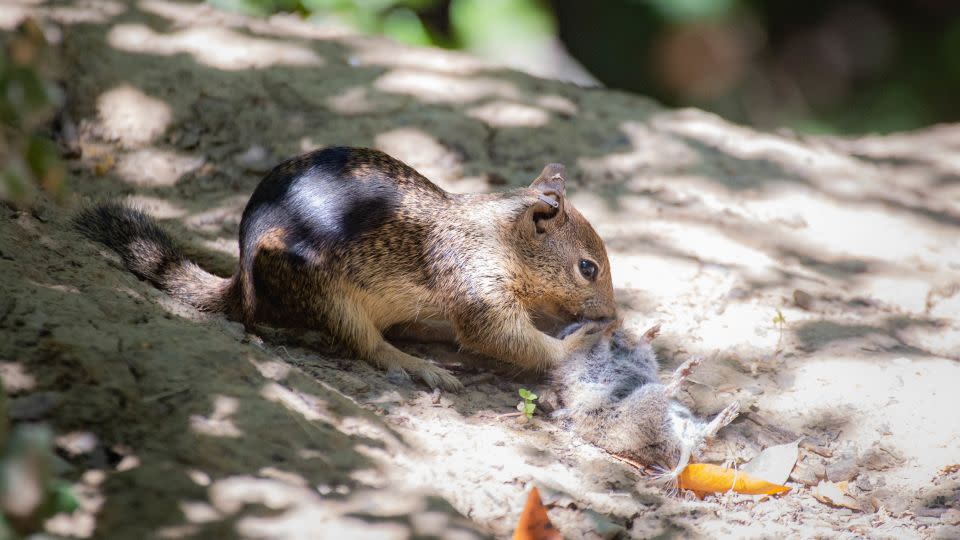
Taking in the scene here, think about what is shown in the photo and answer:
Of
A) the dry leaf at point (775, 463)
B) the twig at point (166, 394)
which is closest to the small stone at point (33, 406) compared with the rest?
the twig at point (166, 394)

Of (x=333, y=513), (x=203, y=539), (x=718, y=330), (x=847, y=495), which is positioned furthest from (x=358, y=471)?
(x=718, y=330)

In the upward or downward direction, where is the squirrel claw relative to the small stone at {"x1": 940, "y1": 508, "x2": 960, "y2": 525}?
upward

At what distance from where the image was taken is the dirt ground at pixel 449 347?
2486 mm

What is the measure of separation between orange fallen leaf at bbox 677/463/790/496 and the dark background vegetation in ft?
13.6

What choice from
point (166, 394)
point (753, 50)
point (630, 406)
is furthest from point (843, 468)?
point (753, 50)

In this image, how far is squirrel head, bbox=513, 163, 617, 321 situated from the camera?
3.84 m

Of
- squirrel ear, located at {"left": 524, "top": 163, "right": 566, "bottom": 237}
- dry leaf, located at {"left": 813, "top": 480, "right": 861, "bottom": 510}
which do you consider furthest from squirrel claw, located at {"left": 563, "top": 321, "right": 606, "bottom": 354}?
dry leaf, located at {"left": 813, "top": 480, "right": 861, "bottom": 510}

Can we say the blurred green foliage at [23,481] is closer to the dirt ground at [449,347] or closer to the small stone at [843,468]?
the dirt ground at [449,347]

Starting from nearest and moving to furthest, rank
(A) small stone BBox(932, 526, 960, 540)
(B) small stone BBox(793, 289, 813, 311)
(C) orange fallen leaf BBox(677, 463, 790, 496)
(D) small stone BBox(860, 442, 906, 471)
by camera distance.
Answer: (A) small stone BBox(932, 526, 960, 540)
(C) orange fallen leaf BBox(677, 463, 790, 496)
(D) small stone BBox(860, 442, 906, 471)
(B) small stone BBox(793, 289, 813, 311)

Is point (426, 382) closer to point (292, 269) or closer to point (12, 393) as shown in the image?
point (292, 269)

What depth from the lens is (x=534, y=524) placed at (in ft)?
8.48

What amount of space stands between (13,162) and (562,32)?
6220mm

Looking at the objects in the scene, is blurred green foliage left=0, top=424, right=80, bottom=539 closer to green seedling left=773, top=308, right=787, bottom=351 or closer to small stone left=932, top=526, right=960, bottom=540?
small stone left=932, top=526, right=960, bottom=540

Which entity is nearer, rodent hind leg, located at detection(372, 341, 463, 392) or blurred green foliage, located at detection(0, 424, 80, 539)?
blurred green foliage, located at detection(0, 424, 80, 539)
